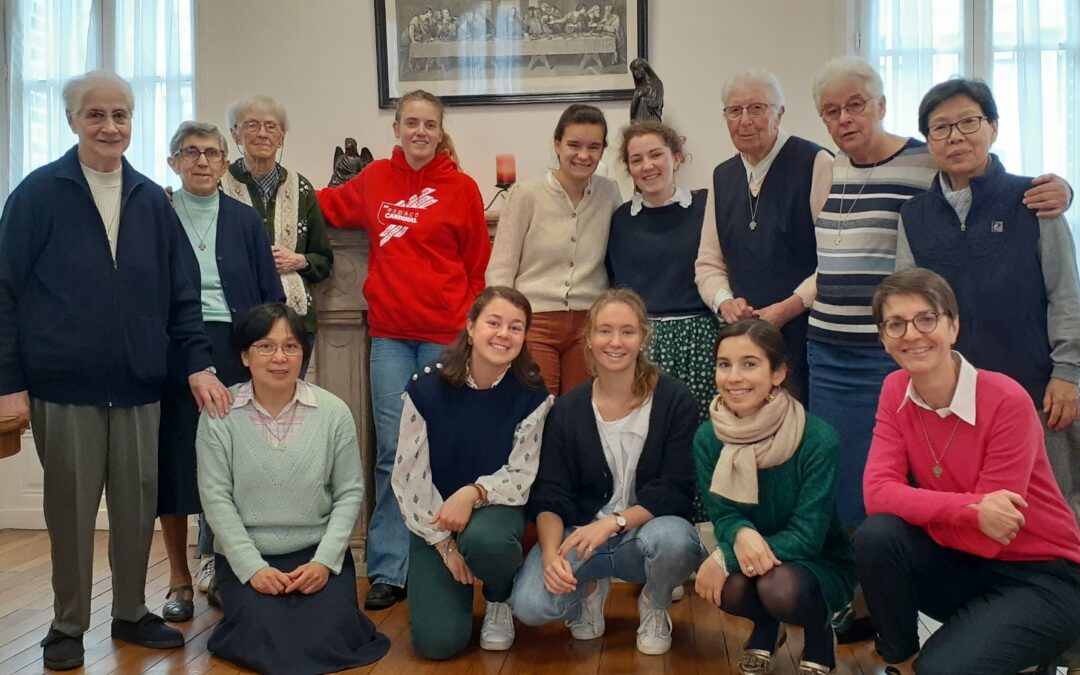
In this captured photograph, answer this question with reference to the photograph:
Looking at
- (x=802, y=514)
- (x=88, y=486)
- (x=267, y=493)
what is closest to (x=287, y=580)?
(x=267, y=493)

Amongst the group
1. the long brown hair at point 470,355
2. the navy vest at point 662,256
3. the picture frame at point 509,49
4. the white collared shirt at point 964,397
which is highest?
the picture frame at point 509,49

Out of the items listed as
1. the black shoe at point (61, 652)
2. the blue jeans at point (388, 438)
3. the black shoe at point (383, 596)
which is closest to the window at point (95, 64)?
the blue jeans at point (388, 438)

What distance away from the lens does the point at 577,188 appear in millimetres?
2926

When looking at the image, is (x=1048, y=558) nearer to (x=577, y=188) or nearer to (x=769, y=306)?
(x=769, y=306)

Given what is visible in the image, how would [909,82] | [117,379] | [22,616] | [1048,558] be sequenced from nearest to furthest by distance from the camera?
[1048,558] < [117,379] < [22,616] < [909,82]

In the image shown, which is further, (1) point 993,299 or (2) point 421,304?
(2) point 421,304

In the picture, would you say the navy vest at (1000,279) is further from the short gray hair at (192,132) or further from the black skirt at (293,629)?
the short gray hair at (192,132)

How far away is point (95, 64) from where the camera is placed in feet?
14.4

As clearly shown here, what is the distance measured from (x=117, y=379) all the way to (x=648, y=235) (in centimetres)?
148

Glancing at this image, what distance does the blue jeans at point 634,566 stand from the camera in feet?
7.97

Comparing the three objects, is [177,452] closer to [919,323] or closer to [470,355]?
[470,355]

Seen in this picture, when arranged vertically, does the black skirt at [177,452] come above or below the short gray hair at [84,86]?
below

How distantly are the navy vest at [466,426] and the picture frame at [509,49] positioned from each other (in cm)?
185

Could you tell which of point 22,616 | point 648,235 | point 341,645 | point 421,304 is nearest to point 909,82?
point 648,235
